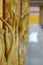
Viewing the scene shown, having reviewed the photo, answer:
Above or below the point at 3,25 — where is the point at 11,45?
below

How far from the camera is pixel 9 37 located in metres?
1.19

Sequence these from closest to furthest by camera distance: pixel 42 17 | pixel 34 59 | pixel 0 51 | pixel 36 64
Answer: pixel 0 51, pixel 36 64, pixel 34 59, pixel 42 17

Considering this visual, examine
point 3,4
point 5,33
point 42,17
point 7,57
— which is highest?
point 3,4

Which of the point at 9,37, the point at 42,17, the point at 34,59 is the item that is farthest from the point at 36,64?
the point at 42,17

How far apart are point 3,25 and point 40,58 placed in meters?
2.77

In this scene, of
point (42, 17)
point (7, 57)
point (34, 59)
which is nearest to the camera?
point (7, 57)

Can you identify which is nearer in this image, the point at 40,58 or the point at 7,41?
the point at 7,41

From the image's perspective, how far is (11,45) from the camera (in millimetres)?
1161

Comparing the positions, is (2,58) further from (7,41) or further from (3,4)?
(3,4)

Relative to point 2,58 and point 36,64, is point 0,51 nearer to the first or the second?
point 2,58

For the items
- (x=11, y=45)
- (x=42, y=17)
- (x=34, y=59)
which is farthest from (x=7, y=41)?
(x=42, y=17)

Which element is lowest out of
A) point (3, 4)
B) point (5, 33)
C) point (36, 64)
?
point (36, 64)

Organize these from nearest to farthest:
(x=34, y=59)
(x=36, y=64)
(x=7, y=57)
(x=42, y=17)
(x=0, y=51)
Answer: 1. (x=0, y=51)
2. (x=7, y=57)
3. (x=36, y=64)
4. (x=34, y=59)
5. (x=42, y=17)

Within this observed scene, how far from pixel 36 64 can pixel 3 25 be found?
2.34m
